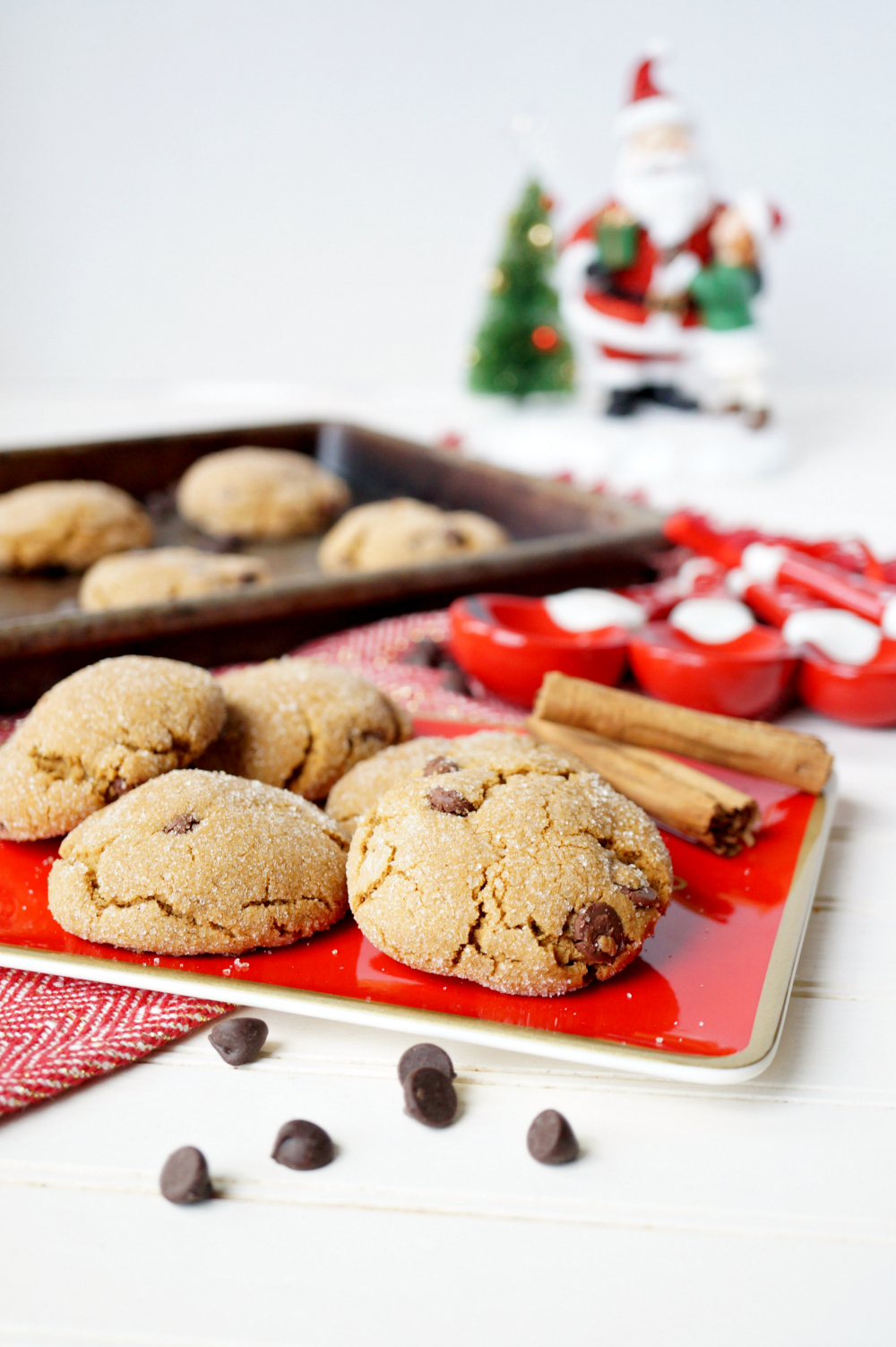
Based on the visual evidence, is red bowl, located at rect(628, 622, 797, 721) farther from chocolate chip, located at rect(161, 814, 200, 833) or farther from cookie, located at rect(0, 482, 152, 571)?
cookie, located at rect(0, 482, 152, 571)

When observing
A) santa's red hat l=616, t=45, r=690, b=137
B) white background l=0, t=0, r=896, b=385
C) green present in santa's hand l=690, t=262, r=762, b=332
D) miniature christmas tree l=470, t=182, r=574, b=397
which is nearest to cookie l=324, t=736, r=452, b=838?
green present in santa's hand l=690, t=262, r=762, b=332

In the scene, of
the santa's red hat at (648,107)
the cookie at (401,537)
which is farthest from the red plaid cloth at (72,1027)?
the santa's red hat at (648,107)

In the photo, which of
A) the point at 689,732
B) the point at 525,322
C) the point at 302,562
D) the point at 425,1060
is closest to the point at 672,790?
the point at 689,732

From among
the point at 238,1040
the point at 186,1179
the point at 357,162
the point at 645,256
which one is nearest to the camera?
the point at 186,1179

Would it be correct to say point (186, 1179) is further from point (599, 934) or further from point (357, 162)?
point (357, 162)

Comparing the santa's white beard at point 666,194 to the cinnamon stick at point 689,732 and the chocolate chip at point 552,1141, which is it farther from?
the chocolate chip at point 552,1141

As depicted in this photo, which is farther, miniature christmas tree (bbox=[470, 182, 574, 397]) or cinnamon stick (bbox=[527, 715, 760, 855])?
miniature christmas tree (bbox=[470, 182, 574, 397])
